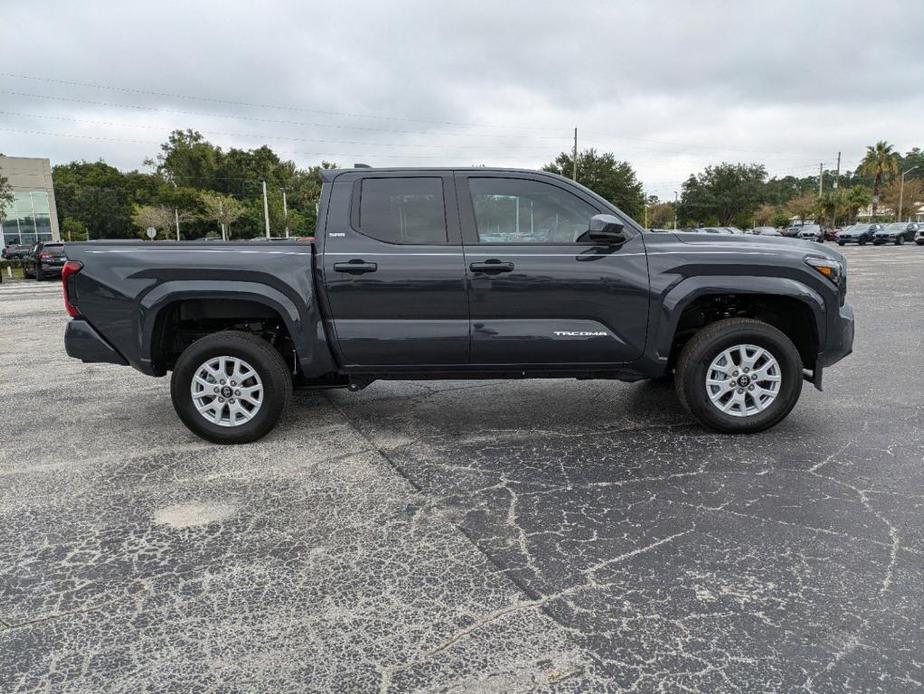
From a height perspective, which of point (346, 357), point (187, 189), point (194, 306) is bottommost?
point (346, 357)

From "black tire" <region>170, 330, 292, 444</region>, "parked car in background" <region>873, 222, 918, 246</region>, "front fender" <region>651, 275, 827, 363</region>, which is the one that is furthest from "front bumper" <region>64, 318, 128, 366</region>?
"parked car in background" <region>873, 222, 918, 246</region>

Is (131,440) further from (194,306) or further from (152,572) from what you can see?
(152,572)

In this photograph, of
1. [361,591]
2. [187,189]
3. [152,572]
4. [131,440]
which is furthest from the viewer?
[187,189]

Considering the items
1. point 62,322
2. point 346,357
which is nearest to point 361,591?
point 346,357

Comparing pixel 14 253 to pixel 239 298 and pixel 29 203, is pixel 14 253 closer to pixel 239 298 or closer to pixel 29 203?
pixel 29 203

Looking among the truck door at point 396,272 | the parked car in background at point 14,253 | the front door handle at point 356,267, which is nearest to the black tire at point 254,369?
the truck door at point 396,272

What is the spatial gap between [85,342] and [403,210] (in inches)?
92.8

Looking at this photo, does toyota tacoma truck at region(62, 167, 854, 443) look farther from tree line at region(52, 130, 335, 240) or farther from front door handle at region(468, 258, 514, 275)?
tree line at region(52, 130, 335, 240)

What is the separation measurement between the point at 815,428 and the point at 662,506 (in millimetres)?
Result: 2010

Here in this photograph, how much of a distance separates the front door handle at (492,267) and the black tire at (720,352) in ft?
4.60

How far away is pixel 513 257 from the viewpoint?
4.57 metres

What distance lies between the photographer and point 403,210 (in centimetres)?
471

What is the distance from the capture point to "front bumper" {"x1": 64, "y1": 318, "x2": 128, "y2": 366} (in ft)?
15.2

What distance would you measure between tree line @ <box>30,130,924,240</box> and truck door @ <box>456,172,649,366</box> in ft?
208
